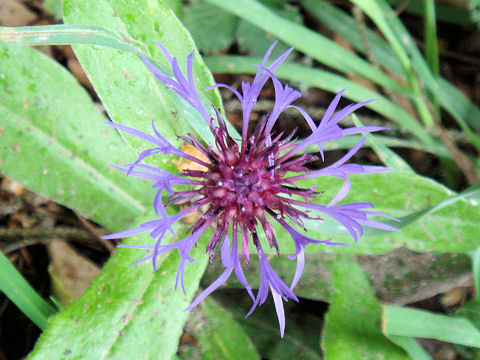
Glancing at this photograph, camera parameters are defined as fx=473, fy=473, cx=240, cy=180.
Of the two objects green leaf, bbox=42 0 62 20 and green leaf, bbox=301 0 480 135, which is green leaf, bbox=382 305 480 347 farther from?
green leaf, bbox=42 0 62 20

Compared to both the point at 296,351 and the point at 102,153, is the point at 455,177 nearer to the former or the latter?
the point at 296,351

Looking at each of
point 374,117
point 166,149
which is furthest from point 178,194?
point 374,117

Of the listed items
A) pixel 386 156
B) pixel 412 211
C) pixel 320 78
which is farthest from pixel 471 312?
pixel 320 78

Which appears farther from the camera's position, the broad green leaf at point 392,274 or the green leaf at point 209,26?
the green leaf at point 209,26

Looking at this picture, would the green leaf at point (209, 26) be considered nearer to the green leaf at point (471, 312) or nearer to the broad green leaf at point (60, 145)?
the broad green leaf at point (60, 145)

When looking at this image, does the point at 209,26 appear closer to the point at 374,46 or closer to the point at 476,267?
the point at 374,46

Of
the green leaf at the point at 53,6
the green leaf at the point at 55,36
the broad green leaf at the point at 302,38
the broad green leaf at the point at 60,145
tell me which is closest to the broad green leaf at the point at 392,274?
the broad green leaf at the point at 60,145

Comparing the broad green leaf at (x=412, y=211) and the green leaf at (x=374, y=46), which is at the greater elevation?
the green leaf at (x=374, y=46)
